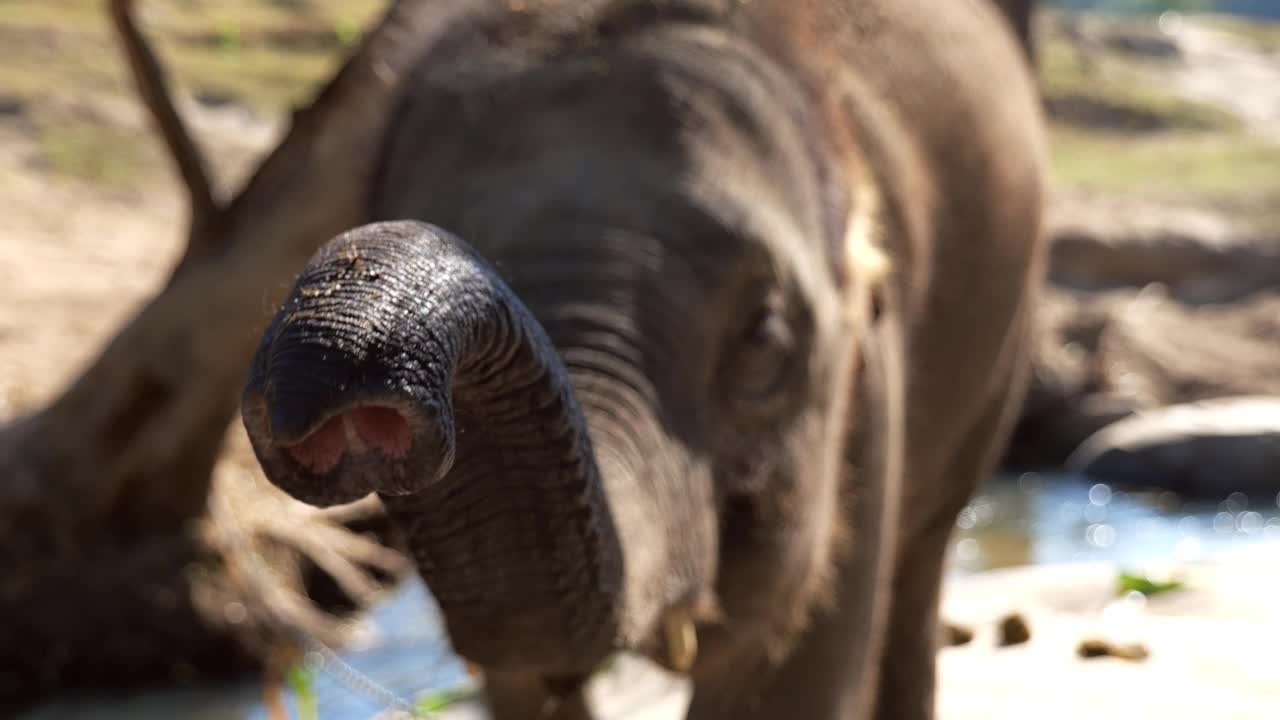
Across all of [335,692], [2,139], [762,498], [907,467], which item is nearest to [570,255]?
[762,498]

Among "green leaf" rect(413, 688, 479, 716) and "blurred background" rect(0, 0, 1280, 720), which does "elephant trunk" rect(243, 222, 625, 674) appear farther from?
"green leaf" rect(413, 688, 479, 716)

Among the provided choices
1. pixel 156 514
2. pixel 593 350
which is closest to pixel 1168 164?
pixel 156 514

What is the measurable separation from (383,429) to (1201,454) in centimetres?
878

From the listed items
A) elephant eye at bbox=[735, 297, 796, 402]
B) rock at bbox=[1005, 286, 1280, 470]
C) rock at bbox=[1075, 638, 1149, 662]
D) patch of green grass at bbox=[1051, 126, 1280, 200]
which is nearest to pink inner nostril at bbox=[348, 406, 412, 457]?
elephant eye at bbox=[735, 297, 796, 402]

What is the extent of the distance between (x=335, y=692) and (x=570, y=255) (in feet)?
12.8

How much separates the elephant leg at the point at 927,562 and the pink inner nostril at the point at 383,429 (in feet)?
6.88

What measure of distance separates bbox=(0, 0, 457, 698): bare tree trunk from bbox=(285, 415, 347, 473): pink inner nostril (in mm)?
4000

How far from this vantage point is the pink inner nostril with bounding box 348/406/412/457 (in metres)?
1.42

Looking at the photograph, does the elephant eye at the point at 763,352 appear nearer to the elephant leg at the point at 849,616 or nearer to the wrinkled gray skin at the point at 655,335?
the wrinkled gray skin at the point at 655,335

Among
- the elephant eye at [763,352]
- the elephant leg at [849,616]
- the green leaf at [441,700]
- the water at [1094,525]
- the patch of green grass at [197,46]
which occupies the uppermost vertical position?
the elephant eye at [763,352]

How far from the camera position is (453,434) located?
4.73 ft

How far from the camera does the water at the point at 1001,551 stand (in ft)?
19.6

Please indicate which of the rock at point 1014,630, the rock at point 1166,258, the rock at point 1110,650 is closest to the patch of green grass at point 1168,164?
the rock at point 1166,258

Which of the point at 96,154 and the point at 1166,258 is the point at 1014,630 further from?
the point at 1166,258
